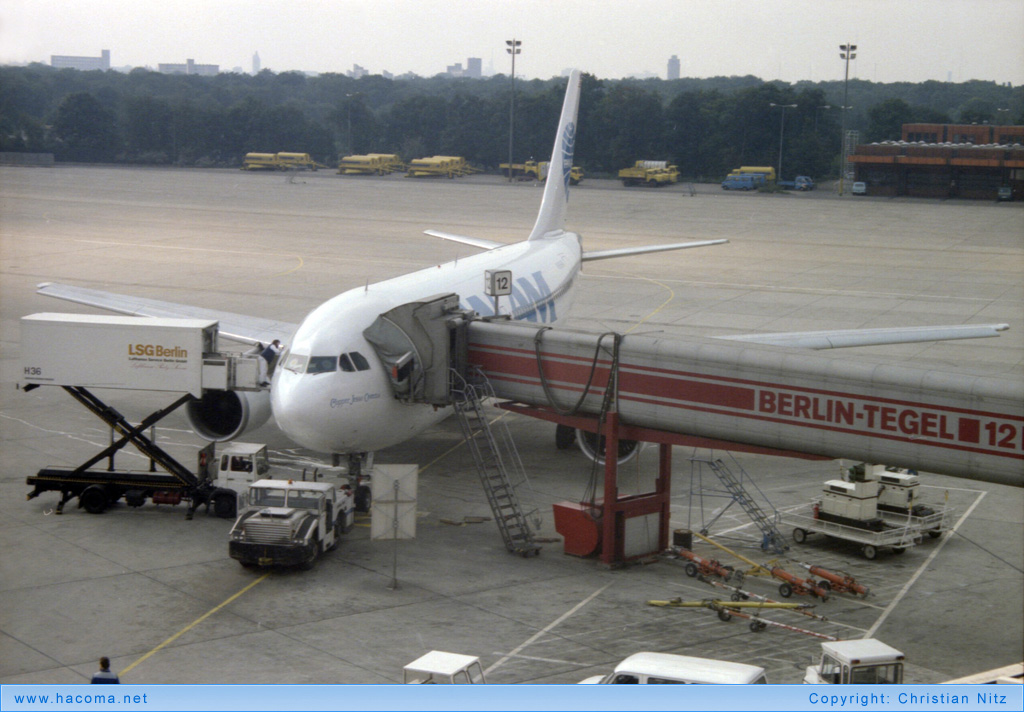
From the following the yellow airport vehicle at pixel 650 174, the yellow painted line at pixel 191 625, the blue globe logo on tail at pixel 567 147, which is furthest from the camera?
the yellow airport vehicle at pixel 650 174

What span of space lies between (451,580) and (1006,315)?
1690 inches

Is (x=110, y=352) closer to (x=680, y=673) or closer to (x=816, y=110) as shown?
(x=680, y=673)

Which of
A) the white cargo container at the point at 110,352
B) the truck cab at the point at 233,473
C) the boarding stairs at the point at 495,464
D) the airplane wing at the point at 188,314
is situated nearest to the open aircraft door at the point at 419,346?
the boarding stairs at the point at 495,464

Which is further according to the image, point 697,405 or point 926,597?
point 697,405

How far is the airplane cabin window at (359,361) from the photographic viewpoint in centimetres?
2562

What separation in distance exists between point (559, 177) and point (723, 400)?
24.1 meters

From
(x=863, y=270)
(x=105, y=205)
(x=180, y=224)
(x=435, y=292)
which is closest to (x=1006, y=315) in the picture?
(x=863, y=270)

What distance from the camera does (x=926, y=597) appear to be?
22062 mm

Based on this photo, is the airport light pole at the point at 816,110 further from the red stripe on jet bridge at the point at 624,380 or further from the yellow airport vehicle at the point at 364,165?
the red stripe on jet bridge at the point at 624,380

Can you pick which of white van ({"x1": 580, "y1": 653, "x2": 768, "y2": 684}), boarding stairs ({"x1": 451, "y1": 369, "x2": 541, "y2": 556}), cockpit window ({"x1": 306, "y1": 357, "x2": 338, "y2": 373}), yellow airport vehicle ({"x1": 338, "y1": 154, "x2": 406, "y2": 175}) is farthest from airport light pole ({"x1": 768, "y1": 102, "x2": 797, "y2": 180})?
white van ({"x1": 580, "y1": 653, "x2": 768, "y2": 684})

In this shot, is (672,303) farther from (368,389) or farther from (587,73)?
(587,73)

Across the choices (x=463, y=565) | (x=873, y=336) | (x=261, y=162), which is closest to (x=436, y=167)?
(x=261, y=162)

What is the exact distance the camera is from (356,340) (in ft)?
85.3

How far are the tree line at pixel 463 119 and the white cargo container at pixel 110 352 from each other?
190 ft
